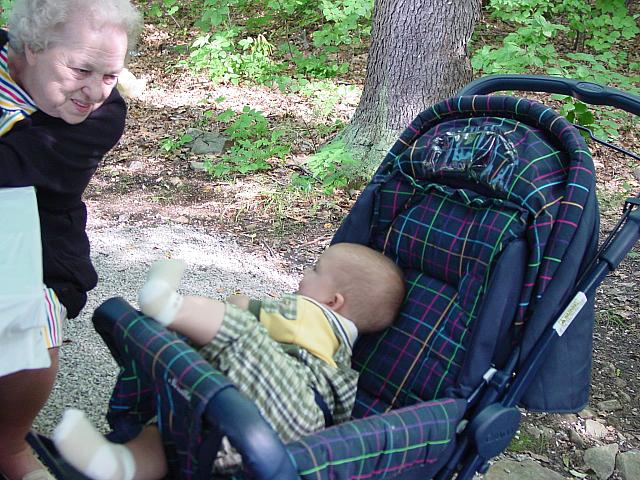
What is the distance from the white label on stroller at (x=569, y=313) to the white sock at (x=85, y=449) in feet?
4.16

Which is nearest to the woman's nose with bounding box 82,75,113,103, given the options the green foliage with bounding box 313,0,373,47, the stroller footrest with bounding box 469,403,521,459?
the stroller footrest with bounding box 469,403,521,459

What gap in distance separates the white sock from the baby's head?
832 millimetres

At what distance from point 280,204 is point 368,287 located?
9.64 feet

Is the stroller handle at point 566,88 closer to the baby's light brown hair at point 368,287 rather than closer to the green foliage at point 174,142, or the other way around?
the baby's light brown hair at point 368,287

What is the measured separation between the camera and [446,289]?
2336 millimetres

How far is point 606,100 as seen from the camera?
2.34 meters

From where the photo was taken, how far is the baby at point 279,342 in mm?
1696

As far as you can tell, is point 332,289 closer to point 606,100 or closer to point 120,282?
point 606,100

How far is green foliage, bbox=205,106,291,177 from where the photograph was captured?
569cm

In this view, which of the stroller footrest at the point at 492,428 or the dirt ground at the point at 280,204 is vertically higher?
the stroller footrest at the point at 492,428

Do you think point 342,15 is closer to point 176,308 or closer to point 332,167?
point 332,167

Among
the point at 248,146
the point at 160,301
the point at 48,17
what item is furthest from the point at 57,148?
the point at 248,146

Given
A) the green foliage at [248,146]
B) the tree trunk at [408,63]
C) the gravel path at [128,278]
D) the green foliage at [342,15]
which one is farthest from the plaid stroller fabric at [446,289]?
the green foliage at [342,15]

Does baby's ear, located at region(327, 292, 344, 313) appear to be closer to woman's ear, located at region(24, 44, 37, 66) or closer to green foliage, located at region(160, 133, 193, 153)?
woman's ear, located at region(24, 44, 37, 66)
